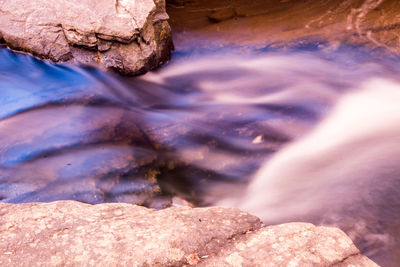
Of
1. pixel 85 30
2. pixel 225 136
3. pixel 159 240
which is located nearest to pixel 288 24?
pixel 225 136

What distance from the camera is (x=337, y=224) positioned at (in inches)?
84.7

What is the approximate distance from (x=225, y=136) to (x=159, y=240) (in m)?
1.80

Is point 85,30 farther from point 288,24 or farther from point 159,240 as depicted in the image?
point 159,240

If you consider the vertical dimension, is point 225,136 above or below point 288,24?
below

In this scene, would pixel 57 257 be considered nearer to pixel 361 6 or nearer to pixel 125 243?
pixel 125 243

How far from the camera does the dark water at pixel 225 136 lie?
250cm

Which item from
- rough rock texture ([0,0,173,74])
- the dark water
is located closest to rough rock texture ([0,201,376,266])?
the dark water

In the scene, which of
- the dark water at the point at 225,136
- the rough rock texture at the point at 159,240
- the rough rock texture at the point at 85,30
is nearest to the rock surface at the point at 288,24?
the dark water at the point at 225,136

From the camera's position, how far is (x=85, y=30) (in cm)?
383

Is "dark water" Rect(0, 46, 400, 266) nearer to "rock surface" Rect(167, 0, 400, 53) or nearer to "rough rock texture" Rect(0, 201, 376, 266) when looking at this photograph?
"rock surface" Rect(167, 0, 400, 53)

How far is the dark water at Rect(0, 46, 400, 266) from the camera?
2.50 m

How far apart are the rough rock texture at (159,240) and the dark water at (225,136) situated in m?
0.53

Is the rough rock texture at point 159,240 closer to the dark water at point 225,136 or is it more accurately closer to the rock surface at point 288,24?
the dark water at point 225,136

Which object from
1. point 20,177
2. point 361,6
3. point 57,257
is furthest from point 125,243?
point 361,6
